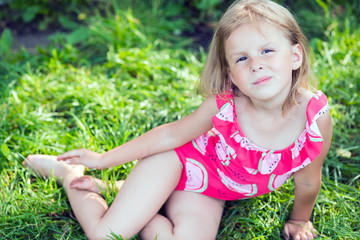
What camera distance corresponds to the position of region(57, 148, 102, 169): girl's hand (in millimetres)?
2010

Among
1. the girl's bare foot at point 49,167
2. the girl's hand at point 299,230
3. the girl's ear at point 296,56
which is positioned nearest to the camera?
the girl's ear at point 296,56

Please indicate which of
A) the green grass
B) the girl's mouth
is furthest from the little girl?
the green grass

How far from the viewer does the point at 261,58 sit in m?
1.66

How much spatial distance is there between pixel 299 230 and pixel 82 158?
42.3 inches

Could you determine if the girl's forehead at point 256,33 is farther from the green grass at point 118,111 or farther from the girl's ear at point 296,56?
the green grass at point 118,111

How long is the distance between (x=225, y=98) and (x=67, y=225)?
96 cm

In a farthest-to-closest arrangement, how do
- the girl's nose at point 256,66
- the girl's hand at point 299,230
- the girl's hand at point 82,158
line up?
1. the girl's hand at point 82,158
2. the girl's hand at point 299,230
3. the girl's nose at point 256,66

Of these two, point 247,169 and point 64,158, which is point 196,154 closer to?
point 247,169

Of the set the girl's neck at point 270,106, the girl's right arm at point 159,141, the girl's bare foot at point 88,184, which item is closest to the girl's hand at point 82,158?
the girl's right arm at point 159,141

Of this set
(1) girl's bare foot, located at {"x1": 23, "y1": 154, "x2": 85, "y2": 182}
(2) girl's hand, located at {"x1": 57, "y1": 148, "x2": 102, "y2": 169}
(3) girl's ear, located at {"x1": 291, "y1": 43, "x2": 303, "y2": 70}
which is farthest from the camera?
(1) girl's bare foot, located at {"x1": 23, "y1": 154, "x2": 85, "y2": 182}

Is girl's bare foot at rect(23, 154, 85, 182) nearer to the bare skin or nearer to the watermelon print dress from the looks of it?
the bare skin

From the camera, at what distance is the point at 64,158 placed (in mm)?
2012

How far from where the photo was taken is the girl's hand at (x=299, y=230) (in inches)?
74.8

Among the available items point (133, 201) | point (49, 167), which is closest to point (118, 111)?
point (49, 167)
